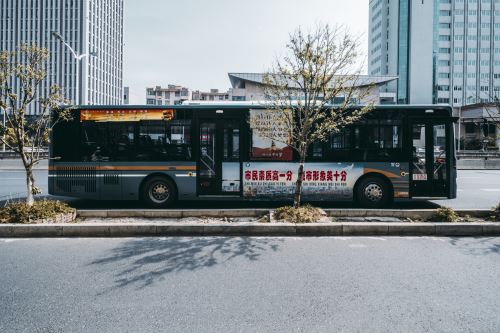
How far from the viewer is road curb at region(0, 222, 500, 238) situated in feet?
22.8

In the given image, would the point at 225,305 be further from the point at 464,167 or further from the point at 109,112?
the point at 464,167

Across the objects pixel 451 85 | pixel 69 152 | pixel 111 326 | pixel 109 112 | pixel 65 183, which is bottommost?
pixel 111 326

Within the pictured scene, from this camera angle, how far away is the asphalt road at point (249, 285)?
3.67 metres

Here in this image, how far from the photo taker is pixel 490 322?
365 centimetres

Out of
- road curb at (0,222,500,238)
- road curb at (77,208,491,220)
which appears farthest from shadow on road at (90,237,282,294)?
road curb at (77,208,491,220)

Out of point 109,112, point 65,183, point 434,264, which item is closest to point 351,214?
point 434,264

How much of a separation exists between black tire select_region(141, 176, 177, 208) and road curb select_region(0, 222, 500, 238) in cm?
320

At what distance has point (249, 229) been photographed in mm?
7094

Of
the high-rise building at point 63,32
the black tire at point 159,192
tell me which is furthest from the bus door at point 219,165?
the high-rise building at point 63,32

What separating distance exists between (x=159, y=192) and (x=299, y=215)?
14.7 feet

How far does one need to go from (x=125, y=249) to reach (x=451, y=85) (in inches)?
4446

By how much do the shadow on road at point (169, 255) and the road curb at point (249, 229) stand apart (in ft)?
0.86

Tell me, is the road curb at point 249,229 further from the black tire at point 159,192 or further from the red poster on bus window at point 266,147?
the red poster on bus window at point 266,147

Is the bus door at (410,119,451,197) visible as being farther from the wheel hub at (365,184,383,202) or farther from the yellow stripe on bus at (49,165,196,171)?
the yellow stripe on bus at (49,165,196,171)
